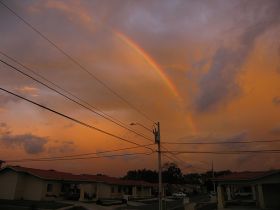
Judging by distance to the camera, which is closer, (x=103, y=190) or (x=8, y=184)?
(x=8, y=184)

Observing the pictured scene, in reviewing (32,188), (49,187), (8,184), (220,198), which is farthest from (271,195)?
(8,184)

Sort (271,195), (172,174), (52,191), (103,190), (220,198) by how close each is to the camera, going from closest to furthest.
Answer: (271,195)
(220,198)
(52,191)
(103,190)
(172,174)

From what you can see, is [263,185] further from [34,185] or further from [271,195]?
[34,185]

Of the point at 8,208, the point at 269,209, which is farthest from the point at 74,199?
the point at 269,209

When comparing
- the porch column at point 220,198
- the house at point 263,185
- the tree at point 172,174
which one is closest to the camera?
the house at point 263,185

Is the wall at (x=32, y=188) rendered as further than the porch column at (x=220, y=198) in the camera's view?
Yes

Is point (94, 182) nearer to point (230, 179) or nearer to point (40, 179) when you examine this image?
point (40, 179)

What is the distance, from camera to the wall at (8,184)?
1972 inches

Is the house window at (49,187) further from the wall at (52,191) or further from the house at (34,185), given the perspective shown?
the wall at (52,191)

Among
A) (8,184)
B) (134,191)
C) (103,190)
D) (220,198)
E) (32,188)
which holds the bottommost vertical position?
(220,198)

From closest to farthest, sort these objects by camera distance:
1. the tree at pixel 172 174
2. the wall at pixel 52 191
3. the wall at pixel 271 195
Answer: the wall at pixel 271 195, the wall at pixel 52 191, the tree at pixel 172 174

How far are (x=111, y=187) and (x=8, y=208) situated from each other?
3412 centimetres

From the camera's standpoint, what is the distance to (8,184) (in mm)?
51188

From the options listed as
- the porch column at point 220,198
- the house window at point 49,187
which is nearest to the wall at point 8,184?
the house window at point 49,187
